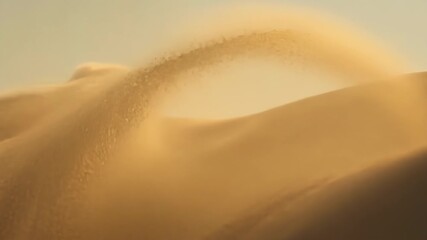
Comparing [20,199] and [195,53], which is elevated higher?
[195,53]

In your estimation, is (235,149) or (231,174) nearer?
(231,174)

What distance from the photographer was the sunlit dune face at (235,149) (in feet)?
5.36

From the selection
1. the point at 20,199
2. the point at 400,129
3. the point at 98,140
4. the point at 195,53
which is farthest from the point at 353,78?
the point at 20,199

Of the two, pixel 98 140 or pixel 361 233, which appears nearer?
pixel 361 233

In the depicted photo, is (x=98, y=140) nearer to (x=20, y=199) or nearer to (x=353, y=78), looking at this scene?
(x=20, y=199)

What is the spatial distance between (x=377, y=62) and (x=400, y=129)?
1.37 ft

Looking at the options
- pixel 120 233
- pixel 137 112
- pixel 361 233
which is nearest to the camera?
pixel 361 233

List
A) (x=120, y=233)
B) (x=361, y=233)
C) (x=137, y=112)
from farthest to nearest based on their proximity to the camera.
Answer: (x=137, y=112), (x=120, y=233), (x=361, y=233)

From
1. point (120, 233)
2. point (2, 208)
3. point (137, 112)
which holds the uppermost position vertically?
point (137, 112)

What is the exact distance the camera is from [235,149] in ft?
7.21

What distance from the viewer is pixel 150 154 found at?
7.15ft

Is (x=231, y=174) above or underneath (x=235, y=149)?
underneath

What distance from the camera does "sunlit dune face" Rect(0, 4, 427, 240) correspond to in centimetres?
163

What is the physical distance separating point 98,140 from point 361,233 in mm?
779
